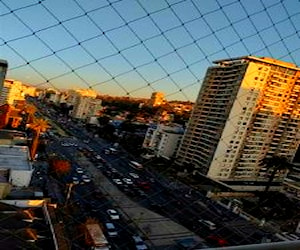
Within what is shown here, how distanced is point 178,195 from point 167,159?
3299 mm

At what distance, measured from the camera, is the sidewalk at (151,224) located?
4801mm

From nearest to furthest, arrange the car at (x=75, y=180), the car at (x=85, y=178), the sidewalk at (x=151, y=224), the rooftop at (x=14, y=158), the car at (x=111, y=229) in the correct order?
the car at (x=111, y=229) → the sidewalk at (x=151, y=224) → the rooftop at (x=14, y=158) → the car at (x=75, y=180) → the car at (x=85, y=178)

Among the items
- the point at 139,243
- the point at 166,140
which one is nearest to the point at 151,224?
the point at 139,243

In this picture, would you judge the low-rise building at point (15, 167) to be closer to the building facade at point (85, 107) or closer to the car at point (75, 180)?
the car at point (75, 180)

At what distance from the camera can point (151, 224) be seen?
518 centimetres

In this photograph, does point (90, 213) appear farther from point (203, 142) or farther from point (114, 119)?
point (114, 119)

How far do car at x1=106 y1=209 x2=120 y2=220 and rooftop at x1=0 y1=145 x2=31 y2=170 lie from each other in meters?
1.30

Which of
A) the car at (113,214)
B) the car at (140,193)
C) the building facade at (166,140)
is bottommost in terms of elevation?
the car at (113,214)

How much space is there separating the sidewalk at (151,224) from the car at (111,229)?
1.06 ft

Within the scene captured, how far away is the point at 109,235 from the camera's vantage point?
4.66 meters

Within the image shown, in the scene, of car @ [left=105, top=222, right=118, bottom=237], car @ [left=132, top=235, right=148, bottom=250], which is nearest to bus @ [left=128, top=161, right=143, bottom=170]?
car @ [left=105, top=222, right=118, bottom=237]

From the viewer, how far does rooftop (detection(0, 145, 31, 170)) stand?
18.2ft

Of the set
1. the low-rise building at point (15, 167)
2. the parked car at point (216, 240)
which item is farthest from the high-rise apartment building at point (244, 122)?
the low-rise building at point (15, 167)

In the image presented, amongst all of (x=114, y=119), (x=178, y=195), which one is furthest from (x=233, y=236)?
(x=114, y=119)
